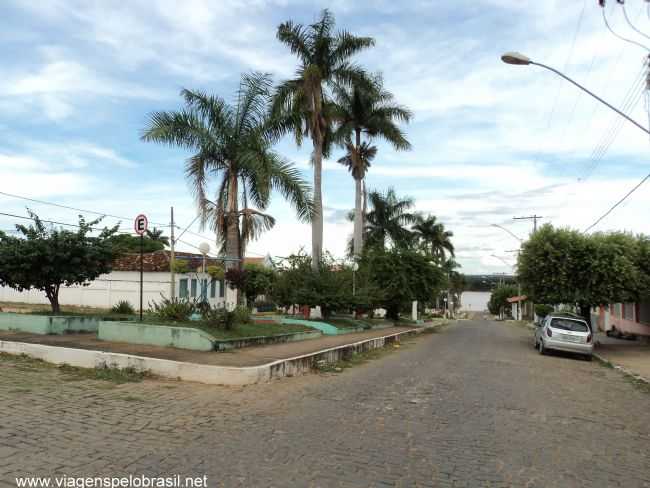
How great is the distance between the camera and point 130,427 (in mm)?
6551

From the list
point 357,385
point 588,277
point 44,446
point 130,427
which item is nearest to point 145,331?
point 357,385

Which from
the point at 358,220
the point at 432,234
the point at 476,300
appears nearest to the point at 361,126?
the point at 358,220

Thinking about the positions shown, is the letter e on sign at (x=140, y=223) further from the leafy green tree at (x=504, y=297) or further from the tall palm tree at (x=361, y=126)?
the leafy green tree at (x=504, y=297)

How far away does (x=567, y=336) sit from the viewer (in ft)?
60.8

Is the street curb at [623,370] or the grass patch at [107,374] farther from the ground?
the grass patch at [107,374]

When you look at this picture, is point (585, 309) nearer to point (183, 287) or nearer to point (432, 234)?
point (183, 287)

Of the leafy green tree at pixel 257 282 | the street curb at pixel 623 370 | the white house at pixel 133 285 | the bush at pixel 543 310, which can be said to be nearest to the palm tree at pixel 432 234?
the bush at pixel 543 310

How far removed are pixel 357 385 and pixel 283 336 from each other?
6201 mm

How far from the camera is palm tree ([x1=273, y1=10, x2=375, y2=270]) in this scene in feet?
79.7

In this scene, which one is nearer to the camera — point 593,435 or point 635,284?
point 593,435

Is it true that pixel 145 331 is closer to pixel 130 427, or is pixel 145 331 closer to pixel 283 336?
pixel 283 336

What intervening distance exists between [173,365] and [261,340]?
494 centimetres

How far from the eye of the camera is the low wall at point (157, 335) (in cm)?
1250

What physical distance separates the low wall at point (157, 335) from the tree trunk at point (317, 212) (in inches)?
464
